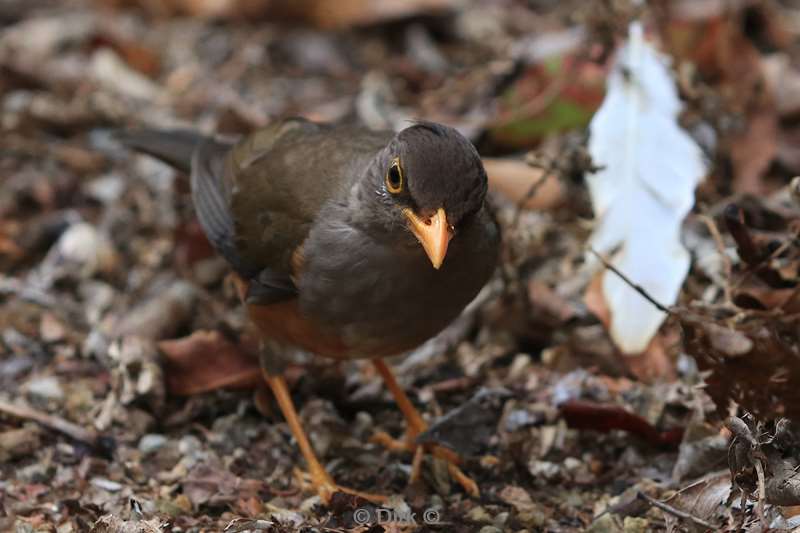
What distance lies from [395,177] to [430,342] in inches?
62.0

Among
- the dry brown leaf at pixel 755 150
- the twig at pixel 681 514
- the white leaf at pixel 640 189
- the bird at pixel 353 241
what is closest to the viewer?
the twig at pixel 681 514

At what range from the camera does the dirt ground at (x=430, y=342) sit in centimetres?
410

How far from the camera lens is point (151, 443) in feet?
15.3

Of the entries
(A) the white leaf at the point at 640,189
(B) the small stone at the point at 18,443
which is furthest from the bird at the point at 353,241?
(B) the small stone at the point at 18,443

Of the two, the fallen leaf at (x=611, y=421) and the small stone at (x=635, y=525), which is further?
the fallen leaf at (x=611, y=421)

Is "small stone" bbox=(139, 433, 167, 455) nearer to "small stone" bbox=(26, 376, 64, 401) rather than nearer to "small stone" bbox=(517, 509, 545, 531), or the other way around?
"small stone" bbox=(26, 376, 64, 401)

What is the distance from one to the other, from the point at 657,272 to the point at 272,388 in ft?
5.44

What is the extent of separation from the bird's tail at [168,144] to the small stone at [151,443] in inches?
53.2

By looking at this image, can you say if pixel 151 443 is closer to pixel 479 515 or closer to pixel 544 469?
pixel 479 515

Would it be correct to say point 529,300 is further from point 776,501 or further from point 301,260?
point 776,501

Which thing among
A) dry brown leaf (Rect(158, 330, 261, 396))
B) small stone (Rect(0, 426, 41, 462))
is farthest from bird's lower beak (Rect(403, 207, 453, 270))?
small stone (Rect(0, 426, 41, 462))

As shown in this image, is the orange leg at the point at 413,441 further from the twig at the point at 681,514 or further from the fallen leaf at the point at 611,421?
the twig at the point at 681,514

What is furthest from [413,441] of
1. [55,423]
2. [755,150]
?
[755,150]

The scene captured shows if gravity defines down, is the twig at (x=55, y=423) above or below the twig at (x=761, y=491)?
below
